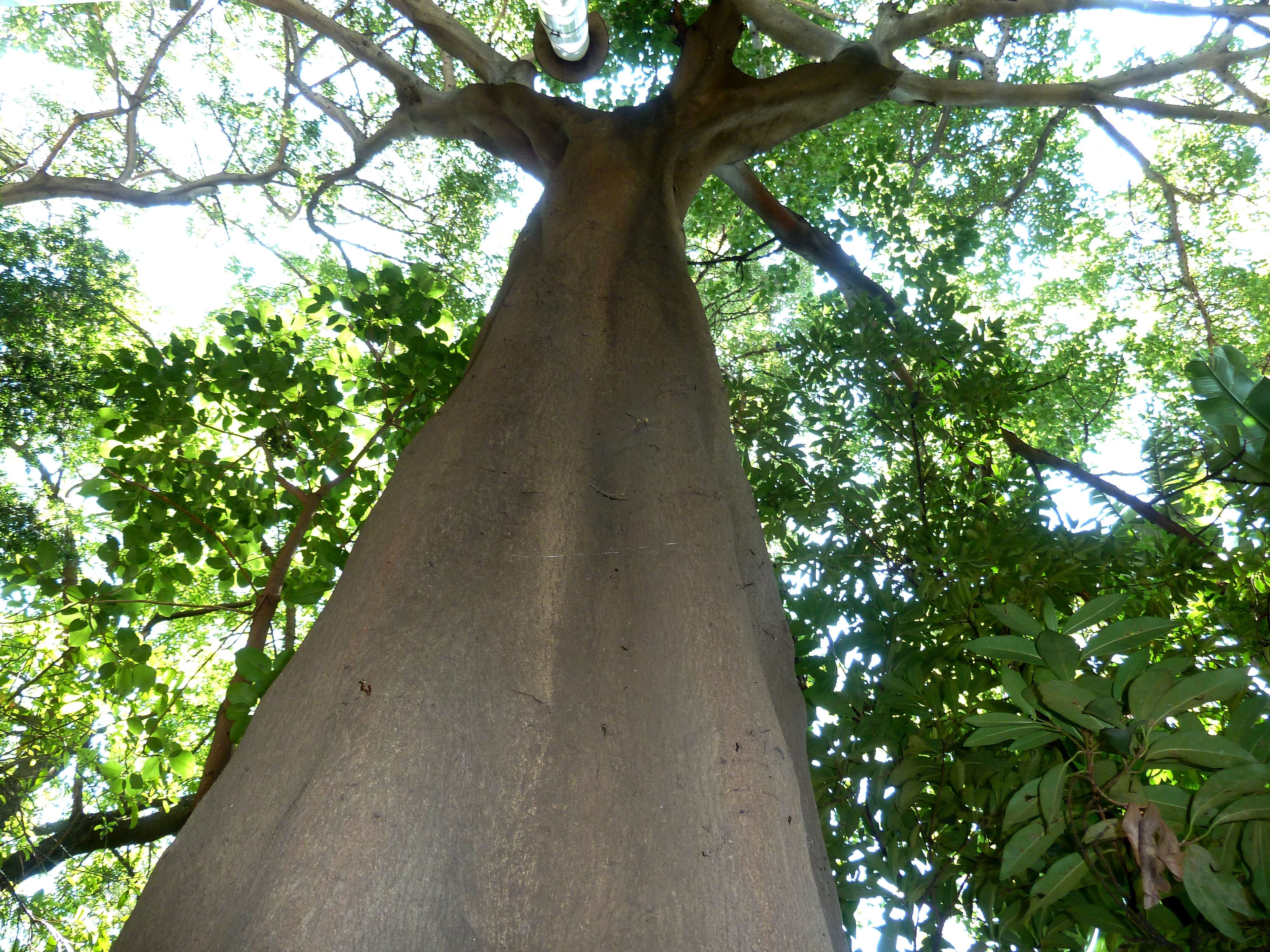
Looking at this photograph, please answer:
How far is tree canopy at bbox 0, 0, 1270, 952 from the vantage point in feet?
4.65

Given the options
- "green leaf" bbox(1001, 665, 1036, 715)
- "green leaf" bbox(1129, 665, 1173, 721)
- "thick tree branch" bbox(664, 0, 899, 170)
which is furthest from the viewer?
"thick tree branch" bbox(664, 0, 899, 170)

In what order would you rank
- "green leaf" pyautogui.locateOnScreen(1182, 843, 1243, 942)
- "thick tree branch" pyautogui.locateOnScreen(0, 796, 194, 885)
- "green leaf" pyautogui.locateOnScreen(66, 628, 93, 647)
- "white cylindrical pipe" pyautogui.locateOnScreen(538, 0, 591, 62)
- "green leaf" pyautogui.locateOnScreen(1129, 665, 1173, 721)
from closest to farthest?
"green leaf" pyautogui.locateOnScreen(1182, 843, 1243, 942) < "green leaf" pyautogui.locateOnScreen(1129, 665, 1173, 721) < "green leaf" pyautogui.locateOnScreen(66, 628, 93, 647) < "white cylindrical pipe" pyautogui.locateOnScreen(538, 0, 591, 62) < "thick tree branch" pyautogui.locateOnScreen(0, 796, 194, 885)

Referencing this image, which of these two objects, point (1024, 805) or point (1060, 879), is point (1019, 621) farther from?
point (1060, 879)

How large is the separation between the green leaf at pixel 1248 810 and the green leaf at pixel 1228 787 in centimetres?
1

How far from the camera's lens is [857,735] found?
1.94 m

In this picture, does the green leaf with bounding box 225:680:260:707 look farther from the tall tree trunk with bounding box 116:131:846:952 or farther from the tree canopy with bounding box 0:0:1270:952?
the tall tree trunk with bounding box 116:131:846:952

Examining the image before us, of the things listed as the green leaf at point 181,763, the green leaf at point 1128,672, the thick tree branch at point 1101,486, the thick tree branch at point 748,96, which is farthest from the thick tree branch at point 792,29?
the green leaf at point 181,763

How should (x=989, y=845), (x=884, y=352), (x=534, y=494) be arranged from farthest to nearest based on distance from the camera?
(x=884, y=352)
(x=989, y=845)
(x=534, y=494)

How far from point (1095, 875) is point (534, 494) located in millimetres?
1225

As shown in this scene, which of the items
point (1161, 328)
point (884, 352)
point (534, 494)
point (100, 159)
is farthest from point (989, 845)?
point (100, 159)

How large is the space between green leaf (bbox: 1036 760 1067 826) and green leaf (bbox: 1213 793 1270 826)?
0.23m

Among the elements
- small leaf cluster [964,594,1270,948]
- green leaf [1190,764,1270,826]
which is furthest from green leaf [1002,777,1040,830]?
green leaf [1190,764,1270,826]

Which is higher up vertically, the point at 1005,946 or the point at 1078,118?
the point at 1078,118

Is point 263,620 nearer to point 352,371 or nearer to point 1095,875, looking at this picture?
point 352,371
